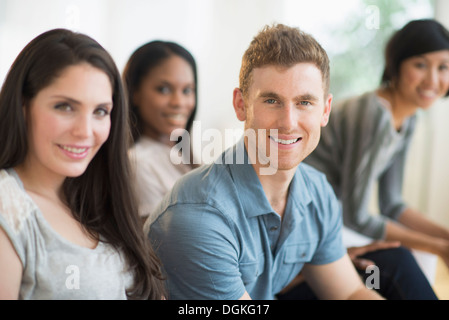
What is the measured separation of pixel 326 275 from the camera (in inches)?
43.1

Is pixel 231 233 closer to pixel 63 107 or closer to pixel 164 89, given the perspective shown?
pixel 63 107

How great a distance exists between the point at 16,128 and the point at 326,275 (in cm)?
72

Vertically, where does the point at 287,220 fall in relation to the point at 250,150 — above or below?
below

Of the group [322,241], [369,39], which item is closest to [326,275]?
[322,241]

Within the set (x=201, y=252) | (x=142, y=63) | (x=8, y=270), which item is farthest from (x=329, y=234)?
(x=142, y=63)

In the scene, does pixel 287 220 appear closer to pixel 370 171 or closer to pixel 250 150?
pixel 250 150

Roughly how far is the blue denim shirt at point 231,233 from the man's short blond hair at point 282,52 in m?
0.19

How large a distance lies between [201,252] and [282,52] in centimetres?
37

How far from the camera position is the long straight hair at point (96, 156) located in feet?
2.42

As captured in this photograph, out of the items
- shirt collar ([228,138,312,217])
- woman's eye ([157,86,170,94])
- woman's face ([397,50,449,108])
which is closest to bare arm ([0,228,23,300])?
shirt collar ([228,138,312,217])

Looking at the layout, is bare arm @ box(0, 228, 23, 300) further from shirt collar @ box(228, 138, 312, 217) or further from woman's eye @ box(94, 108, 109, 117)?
shirt collar @ box(228, 138, 312, 217)

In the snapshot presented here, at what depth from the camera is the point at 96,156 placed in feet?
2.93

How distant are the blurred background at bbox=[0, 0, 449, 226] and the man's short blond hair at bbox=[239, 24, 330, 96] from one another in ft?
5.27

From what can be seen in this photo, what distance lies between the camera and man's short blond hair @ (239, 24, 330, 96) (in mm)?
819
